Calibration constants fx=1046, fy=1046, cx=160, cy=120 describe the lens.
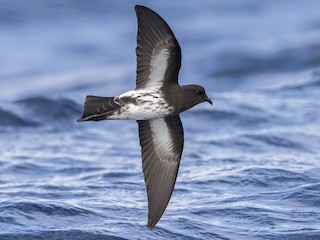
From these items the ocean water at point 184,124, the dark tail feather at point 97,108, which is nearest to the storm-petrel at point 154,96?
the dark tail feather at point 97,108

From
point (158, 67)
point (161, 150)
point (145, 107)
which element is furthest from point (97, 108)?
point (161, 150)

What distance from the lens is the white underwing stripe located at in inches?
311

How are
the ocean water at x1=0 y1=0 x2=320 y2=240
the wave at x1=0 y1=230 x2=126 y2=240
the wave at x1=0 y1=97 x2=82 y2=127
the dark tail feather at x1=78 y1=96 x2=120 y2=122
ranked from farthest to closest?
1. the wave at x1=0 y1=97 x2=82 y2=127
2. the ocean water at x1=0 y1=0 x2=320 y2=240
3. the wave at x1=0 y1=230 x2=126 y2=240
4. the dark tail feather at x1=78 y1=96 x2=120 y2=122

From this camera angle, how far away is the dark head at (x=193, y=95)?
793 cm

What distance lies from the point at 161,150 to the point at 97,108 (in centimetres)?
86

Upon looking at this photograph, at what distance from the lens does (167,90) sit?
7.95 meters

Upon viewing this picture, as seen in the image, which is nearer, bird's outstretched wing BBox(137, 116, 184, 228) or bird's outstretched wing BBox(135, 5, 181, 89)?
bird's outstretched wing BBox(135, 5, 181, 89)

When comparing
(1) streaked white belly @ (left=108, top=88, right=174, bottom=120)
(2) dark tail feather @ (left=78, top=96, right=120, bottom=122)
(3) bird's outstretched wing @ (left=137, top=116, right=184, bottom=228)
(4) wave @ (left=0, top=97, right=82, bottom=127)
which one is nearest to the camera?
(2) dark tail feather @ (left=78, top=96, right=120, bottom=122)

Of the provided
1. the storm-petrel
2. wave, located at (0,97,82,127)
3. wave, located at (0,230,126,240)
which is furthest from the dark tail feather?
wave, located at (0,97,82,127)

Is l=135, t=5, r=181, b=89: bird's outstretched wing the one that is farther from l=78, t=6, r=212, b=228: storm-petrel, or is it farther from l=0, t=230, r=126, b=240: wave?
l=0, t=230, r=126, b=240: wave

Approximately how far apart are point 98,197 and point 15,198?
0.82 metres

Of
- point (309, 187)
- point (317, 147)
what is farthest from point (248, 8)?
point (309, 187)

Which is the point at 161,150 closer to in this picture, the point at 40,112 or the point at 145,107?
the point at 145,107

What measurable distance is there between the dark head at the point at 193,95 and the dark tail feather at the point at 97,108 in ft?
1.73
